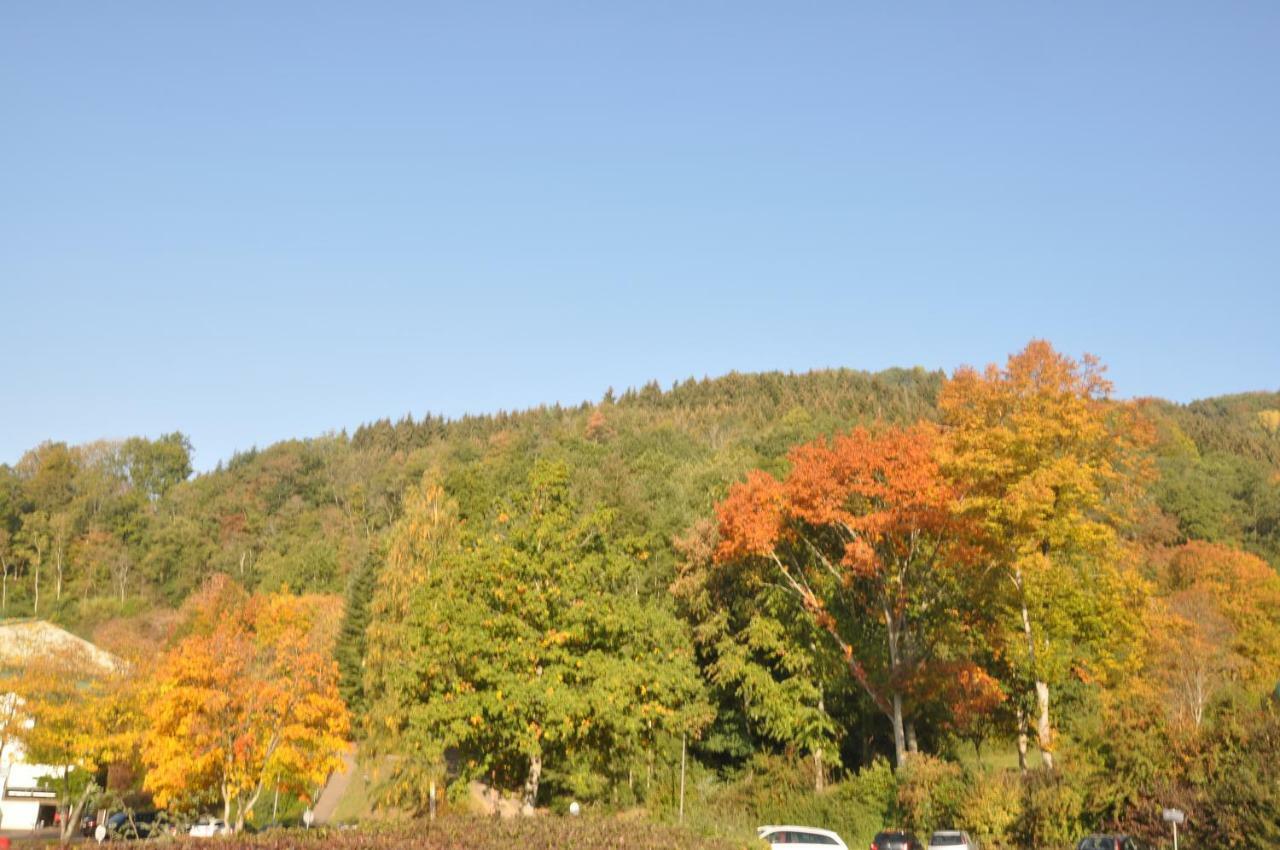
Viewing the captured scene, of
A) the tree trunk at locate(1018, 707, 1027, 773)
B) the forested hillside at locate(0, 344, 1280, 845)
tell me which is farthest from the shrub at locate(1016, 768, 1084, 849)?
the tree trunk at locate(1018, 707, 1027, 773)

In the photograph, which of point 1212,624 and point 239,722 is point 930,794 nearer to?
point 239,722

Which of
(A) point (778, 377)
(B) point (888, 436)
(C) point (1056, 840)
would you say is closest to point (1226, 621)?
(B) point (888, 436)

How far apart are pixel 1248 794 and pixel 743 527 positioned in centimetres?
1864

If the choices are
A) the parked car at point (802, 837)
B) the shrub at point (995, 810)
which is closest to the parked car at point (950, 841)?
the shrub at point (995, 810)

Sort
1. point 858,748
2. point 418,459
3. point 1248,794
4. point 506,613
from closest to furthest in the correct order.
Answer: point 1248,794
point 506,613
point 858,748
point 418,459

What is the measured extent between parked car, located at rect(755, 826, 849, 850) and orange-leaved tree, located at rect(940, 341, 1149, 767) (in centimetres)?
674

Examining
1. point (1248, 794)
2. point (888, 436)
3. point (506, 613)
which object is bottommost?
point (1248, 794)

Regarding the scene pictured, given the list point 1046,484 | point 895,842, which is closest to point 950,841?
point 895,842

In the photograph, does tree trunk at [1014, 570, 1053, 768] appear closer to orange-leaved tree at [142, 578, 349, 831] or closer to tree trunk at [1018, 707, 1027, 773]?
tree trunk at [1018, 707, 1027, 773]

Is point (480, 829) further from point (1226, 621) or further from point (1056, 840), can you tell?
point (1226, 621)

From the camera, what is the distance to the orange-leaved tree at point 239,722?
93.3 ft

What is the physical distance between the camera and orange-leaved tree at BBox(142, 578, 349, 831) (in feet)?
93.3

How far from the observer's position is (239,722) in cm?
2870

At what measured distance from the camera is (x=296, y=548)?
93000 mm
